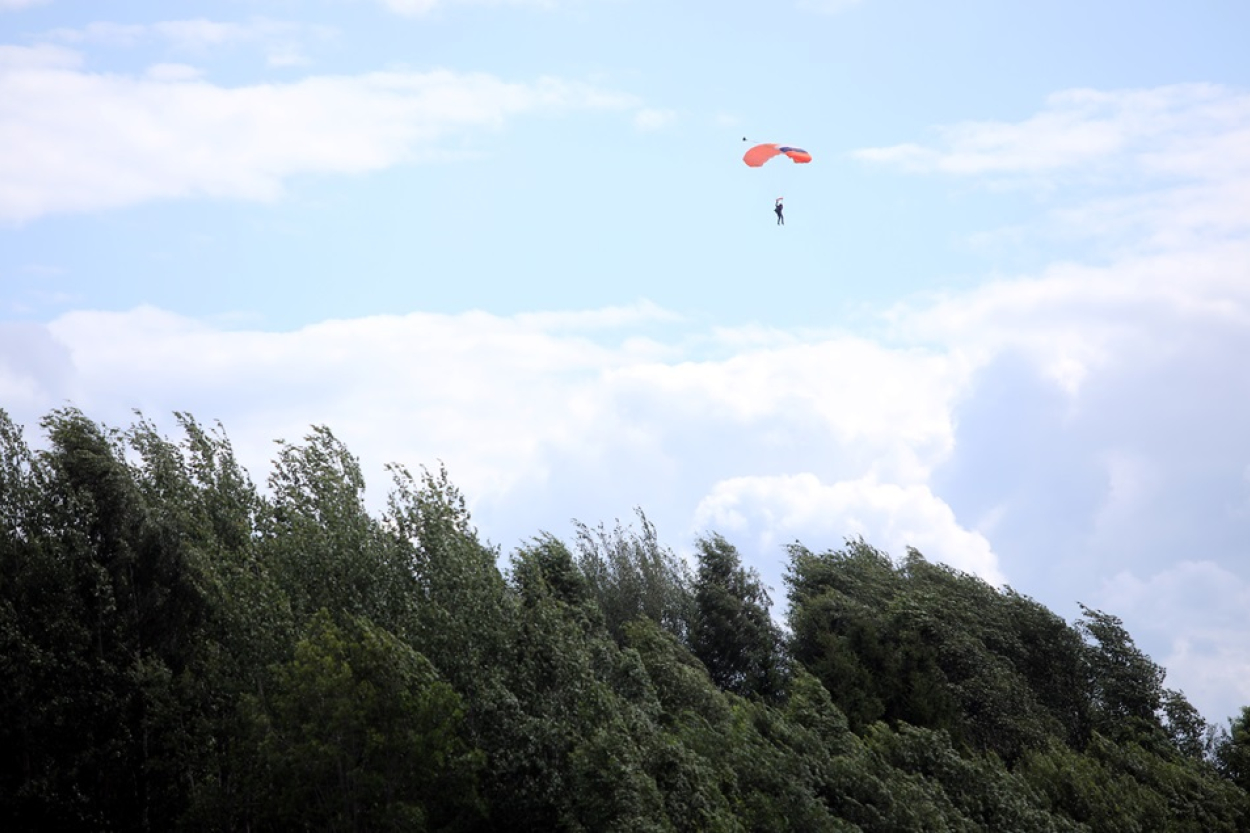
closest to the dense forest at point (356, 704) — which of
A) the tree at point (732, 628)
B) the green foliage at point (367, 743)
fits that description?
the green foliage at point (367, 743)

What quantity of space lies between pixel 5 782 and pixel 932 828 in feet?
82.9

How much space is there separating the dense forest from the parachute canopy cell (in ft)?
86.2

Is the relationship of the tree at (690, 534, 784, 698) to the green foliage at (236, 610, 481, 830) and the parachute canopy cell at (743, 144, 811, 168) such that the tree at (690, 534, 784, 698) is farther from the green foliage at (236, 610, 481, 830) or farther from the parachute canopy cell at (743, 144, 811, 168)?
the green foliage at (236, 610, 481, 830)

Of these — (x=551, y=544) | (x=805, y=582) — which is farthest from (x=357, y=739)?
(x=805, y=582)

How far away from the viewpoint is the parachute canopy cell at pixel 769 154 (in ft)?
219

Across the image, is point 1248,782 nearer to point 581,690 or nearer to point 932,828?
point 932,828

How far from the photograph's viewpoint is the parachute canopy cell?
66.9 metres

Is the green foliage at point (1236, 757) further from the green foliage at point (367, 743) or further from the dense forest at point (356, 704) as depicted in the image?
the green foliage at point (367, 743)

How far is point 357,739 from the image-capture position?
108ft

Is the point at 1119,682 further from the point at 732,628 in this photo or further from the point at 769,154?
the point at 769,154

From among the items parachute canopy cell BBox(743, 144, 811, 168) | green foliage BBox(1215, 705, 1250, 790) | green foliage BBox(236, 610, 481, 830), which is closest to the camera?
green foliage BBox(236, 610, 481, 830)

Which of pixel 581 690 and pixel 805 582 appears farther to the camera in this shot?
pixel 805 582

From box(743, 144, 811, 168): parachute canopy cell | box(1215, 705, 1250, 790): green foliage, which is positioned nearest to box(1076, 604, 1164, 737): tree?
box(1215, 705, 1250, 790): green foliage

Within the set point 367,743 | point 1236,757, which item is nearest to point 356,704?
point 367,743
